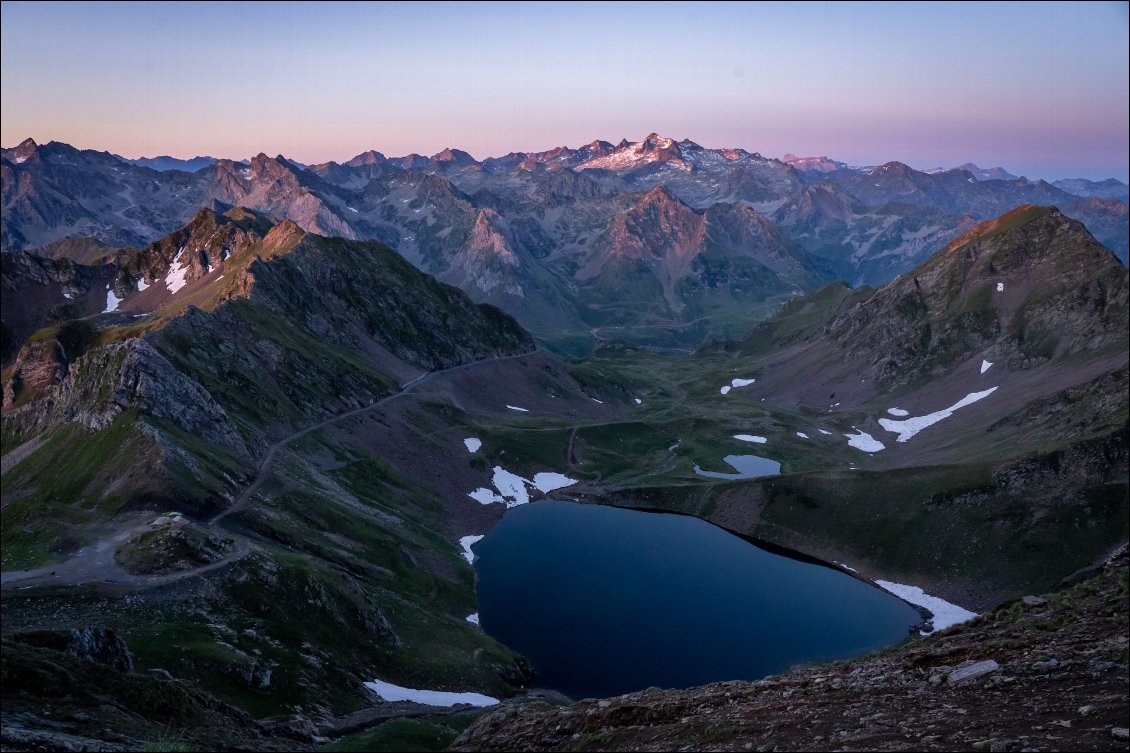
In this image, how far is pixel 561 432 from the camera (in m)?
195

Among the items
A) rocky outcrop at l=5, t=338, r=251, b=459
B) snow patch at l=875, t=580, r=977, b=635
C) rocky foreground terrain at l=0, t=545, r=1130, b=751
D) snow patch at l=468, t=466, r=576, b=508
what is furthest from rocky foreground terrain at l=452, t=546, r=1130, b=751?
snow patch at l=468, t=466, r=576, b=508

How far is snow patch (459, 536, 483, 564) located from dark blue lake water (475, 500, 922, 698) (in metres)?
1.53

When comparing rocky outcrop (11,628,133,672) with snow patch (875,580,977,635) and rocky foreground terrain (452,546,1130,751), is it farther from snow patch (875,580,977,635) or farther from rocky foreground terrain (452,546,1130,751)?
snow patch (875,580,977,635)

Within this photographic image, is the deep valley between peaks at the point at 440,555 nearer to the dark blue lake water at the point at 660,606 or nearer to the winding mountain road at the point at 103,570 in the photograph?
the winding mountain road at the point at 103,570

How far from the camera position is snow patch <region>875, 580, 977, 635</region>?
108125 millimetres

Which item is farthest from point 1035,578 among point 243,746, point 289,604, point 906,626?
point 243,746

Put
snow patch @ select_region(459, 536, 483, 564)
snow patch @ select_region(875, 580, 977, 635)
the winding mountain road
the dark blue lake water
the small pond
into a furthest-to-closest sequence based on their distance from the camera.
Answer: the small pond → snow patch @ select_region(459, 536, 483, 564) → snow patch @ select_region(875, 580, 977, 635) → the dark blue lake water → the winding mountain road

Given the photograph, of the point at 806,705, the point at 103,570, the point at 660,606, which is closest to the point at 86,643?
the point at 103,570

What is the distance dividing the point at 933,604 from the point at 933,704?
101001 mm

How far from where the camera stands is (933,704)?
82.4ft

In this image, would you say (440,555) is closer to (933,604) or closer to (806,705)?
(933,604)

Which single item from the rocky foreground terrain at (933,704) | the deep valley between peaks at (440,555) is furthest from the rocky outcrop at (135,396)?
the rocky foreground terrain at (933,704)

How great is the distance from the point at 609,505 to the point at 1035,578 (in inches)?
3032

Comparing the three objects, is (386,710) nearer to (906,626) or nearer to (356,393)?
(906,626)
